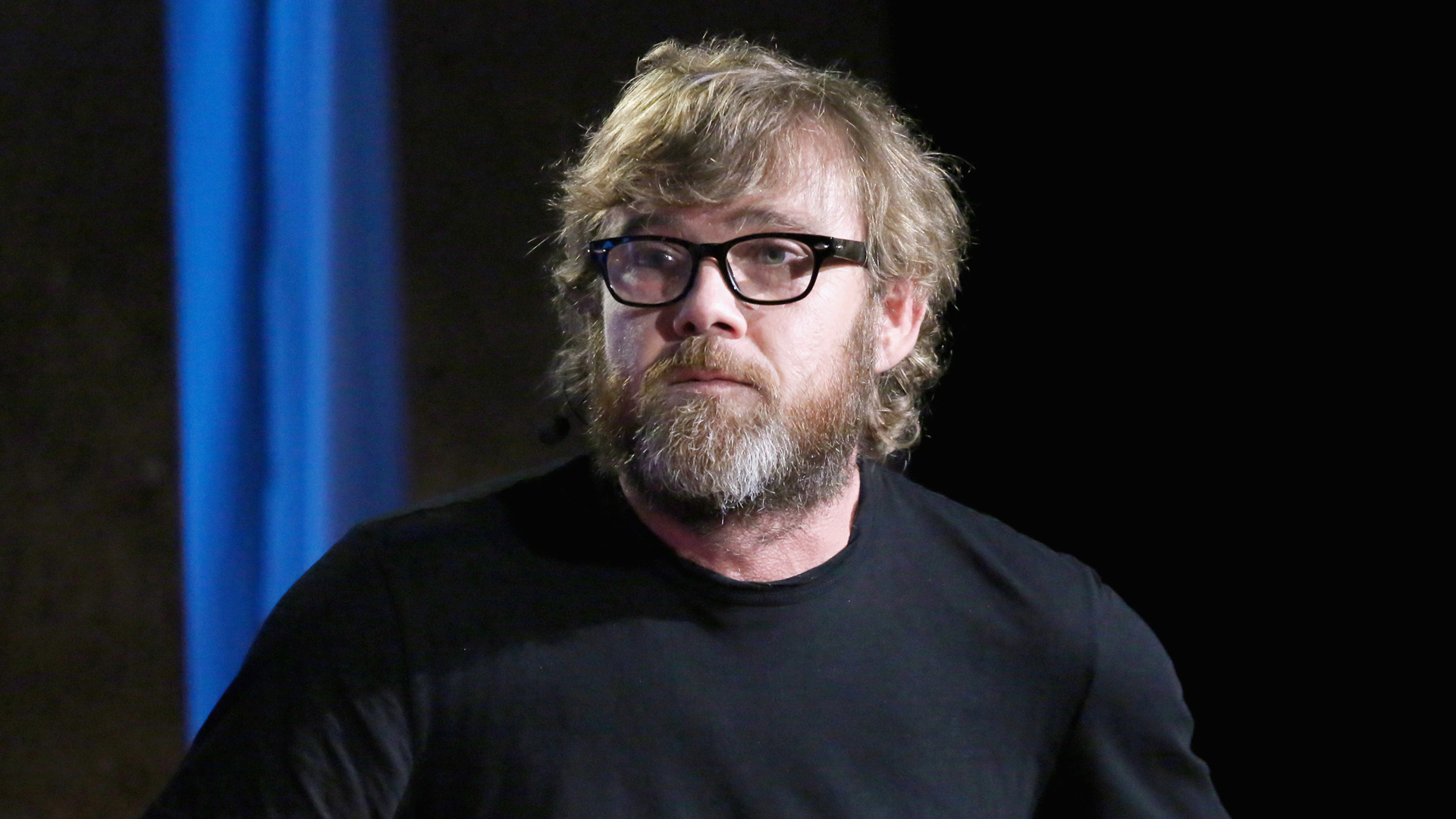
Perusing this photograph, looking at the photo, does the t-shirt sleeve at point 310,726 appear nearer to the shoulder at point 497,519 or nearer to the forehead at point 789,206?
the shoulder at point 497,519

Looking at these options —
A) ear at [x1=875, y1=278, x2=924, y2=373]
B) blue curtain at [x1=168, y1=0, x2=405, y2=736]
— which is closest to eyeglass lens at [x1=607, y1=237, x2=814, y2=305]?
ear at [x1=875, y1=278, x2=924, y2=373]

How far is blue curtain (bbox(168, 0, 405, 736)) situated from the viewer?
5.18ft

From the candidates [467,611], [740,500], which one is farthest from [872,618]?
[467,611]

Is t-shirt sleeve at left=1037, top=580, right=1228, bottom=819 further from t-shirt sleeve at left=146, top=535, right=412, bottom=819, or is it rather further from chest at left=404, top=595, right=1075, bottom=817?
t-shirt sleeve at left=146, top=535, right=412, bottom=819

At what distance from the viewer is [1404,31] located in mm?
1486

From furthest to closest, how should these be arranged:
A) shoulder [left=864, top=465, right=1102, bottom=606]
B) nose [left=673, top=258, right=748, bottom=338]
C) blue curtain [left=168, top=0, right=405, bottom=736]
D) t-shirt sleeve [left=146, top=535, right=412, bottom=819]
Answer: blue curtain [left=168, top=0, right=405, bottom=736] → shoulder [left=864, top=465, right=1102, bottom=606] → nose [left=673, top=258, right=748, bottom=338] → t-shirt sleeve [left=146, top=535, right=412, bottom=819]

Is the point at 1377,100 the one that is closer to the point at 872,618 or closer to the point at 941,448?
the point at 941,448

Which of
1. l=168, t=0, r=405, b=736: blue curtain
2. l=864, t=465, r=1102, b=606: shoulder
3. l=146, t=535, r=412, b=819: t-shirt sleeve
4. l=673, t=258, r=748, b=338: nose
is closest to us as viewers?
l=146, t=535, r=412, b=819: t-shirt sleeve

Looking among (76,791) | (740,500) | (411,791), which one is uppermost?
(740,500)

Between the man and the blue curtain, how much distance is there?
0.56 meters

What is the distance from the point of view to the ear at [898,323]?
→ 127 centimetres

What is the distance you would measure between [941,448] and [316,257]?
0.94 m

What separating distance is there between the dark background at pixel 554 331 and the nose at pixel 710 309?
810mm

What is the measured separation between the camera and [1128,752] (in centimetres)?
118
